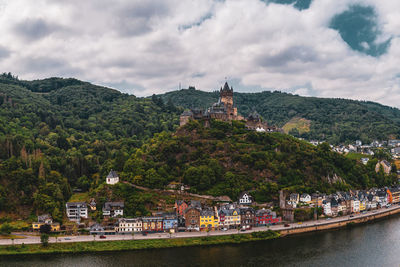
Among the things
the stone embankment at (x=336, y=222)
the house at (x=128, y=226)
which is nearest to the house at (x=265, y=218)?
the stone embankment at (x=336, y=222)

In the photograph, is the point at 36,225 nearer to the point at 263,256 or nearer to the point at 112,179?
the point at 112,179

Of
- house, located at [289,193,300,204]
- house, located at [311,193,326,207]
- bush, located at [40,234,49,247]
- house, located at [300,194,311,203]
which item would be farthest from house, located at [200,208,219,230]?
bush, located at [40,234,49,247]

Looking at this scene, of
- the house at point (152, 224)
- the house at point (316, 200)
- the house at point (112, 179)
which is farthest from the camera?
the house at point (112, 179)

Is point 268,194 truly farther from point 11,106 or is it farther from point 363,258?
point 11,106

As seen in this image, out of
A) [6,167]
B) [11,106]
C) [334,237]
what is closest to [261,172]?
[334,237]

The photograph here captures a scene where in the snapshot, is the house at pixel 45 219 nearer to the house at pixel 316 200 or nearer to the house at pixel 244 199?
the house at pixel 244 199

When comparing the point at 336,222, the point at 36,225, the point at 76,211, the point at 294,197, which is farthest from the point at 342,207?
the point at 36,225

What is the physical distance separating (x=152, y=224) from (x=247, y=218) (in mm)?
17140

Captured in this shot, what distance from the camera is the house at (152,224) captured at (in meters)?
58.8

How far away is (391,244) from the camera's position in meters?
54.5

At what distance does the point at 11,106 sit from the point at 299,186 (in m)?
96.2

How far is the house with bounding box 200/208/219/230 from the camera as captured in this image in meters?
60.0

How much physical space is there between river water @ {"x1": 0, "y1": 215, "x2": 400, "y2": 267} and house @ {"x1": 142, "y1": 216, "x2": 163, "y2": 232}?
683cm

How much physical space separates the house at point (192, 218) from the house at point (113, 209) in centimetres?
1209
